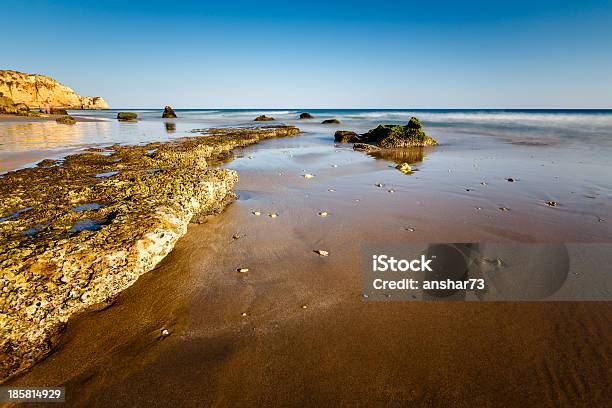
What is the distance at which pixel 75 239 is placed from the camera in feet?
11.9

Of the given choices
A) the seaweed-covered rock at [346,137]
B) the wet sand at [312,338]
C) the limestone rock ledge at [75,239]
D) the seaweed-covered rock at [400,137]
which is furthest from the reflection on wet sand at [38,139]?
the seaweed-covered rock at [400,137]

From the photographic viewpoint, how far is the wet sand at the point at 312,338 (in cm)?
248

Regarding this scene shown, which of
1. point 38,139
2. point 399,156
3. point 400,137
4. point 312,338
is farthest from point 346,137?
point 312,338

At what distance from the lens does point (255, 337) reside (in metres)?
3.09

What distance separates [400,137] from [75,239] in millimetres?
18754

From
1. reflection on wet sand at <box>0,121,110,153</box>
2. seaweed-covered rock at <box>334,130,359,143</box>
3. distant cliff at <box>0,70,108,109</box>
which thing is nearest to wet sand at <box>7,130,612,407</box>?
reflection on wet sand at <box>0,121,110,153</box>

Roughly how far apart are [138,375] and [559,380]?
3808 millimetres

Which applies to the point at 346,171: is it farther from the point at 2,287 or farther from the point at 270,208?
the point at 2,287

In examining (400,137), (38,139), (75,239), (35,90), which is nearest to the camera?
(75,239)

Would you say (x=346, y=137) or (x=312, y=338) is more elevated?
(x=346, y=137)

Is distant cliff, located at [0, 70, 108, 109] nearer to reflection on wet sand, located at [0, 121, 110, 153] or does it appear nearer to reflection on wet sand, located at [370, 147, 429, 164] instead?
reflection on wet sand, located at [0, 121, 110, 153]

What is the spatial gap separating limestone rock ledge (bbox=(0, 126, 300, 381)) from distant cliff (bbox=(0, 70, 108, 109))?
4233 inches

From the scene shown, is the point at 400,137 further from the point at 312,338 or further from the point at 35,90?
the point at 35,90

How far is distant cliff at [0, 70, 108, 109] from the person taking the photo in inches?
3152
